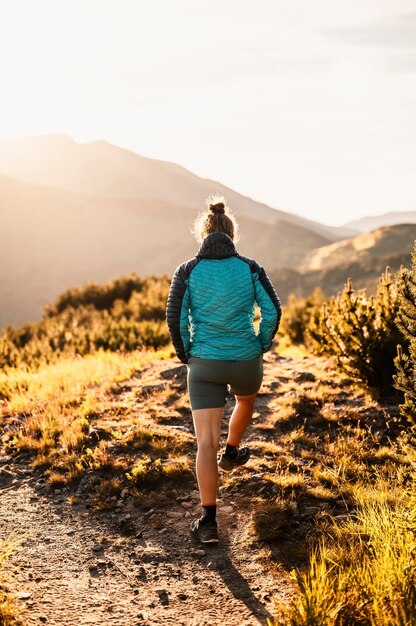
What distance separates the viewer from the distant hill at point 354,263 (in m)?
54.7

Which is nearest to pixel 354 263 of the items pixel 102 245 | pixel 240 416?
pixel 102 245

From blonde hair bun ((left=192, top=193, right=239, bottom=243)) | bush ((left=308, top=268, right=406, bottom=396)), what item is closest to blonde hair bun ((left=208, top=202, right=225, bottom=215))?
blonde hair bun ((left=192, top=193, right=239, bottom=243))

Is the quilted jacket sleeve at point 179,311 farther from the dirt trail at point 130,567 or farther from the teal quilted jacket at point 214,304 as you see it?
the dirt trail at point 130,567

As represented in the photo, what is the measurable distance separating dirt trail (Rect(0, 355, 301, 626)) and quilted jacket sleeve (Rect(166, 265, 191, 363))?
1383 mm

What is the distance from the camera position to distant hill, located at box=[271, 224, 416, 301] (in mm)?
54722

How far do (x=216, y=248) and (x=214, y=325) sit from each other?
509mm

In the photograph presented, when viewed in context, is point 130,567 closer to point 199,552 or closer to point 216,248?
point 199,552

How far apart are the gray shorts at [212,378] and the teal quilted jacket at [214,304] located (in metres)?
0.05

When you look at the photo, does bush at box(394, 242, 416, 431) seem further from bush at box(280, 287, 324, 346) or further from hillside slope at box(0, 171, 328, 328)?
hillside slope at box(0, 171, 328, 328)

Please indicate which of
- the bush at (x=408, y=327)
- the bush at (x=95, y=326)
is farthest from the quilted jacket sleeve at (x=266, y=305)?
the bush at (x=95, y=326)

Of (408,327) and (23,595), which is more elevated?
(408,327)

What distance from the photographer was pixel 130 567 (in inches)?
151

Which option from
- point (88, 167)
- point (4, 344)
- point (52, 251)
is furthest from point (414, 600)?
point (88, 167)

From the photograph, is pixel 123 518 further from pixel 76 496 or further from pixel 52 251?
pixel 52 251
